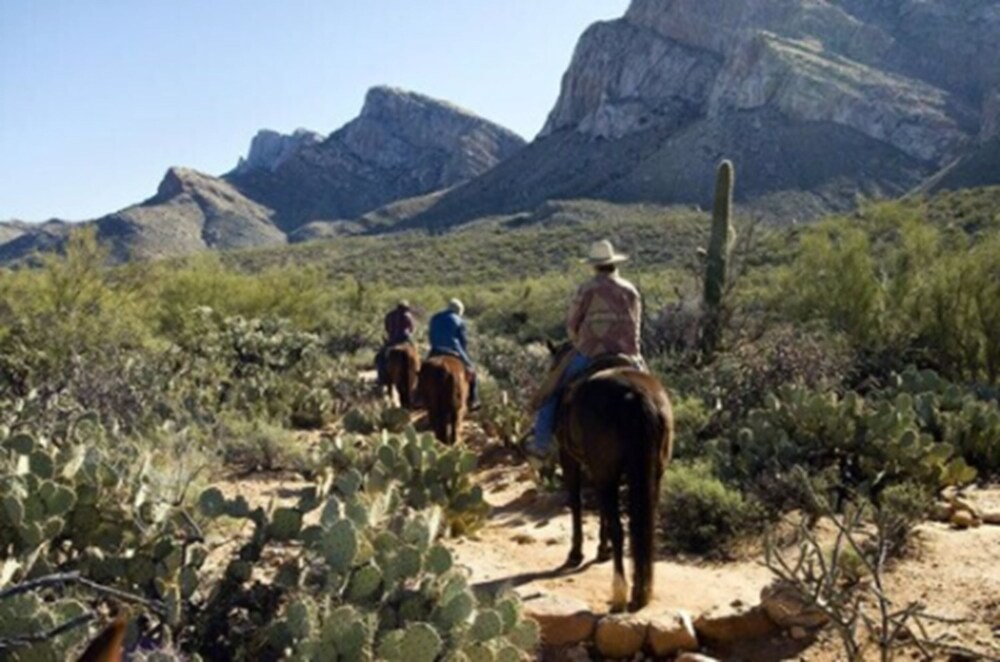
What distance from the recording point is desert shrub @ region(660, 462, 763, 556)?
25.4 ft

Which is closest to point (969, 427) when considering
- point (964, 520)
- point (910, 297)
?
point (964, 520)

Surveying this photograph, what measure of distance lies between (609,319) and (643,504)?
164 centimetres

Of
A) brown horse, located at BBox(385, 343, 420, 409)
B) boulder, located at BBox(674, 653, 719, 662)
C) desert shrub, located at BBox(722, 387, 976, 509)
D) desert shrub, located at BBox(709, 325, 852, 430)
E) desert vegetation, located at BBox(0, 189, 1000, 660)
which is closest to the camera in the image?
desert vegetation, located at BBox(0, 189, 1000, 660)

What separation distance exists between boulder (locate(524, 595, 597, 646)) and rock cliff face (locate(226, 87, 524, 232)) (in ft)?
375

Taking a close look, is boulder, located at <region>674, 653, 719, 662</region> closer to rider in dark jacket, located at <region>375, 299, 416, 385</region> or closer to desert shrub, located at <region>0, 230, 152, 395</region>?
desert shrub, located at <region>0, 230, 152, 395</region>

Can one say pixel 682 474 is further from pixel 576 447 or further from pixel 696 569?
pixel 576 447

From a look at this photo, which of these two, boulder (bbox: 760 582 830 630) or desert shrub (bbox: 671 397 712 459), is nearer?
boulder (bbox: 760 582 830 630)

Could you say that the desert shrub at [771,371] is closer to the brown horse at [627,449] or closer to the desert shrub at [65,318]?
the brown horse at [627,449]

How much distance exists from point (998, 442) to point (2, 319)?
15462mm

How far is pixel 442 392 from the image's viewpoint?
11.5 meters

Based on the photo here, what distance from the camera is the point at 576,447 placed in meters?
6.75

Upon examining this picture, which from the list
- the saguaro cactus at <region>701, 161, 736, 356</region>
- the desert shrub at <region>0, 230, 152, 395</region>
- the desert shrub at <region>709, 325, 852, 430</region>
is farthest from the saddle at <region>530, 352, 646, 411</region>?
the saguaro cactus at <region>701, 161, 736, 356</region>

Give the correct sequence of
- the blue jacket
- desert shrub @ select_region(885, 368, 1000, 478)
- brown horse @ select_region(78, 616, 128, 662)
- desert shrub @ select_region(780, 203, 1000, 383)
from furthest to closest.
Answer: desert shrub @ select_region(780, 203, 1000, 383) < the blue jacket < desert shrub @ select_region(885, 368, 1000, 478) < brown horse @ select_region(78, 616, 128, 662)

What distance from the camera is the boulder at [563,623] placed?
19.4 feet
